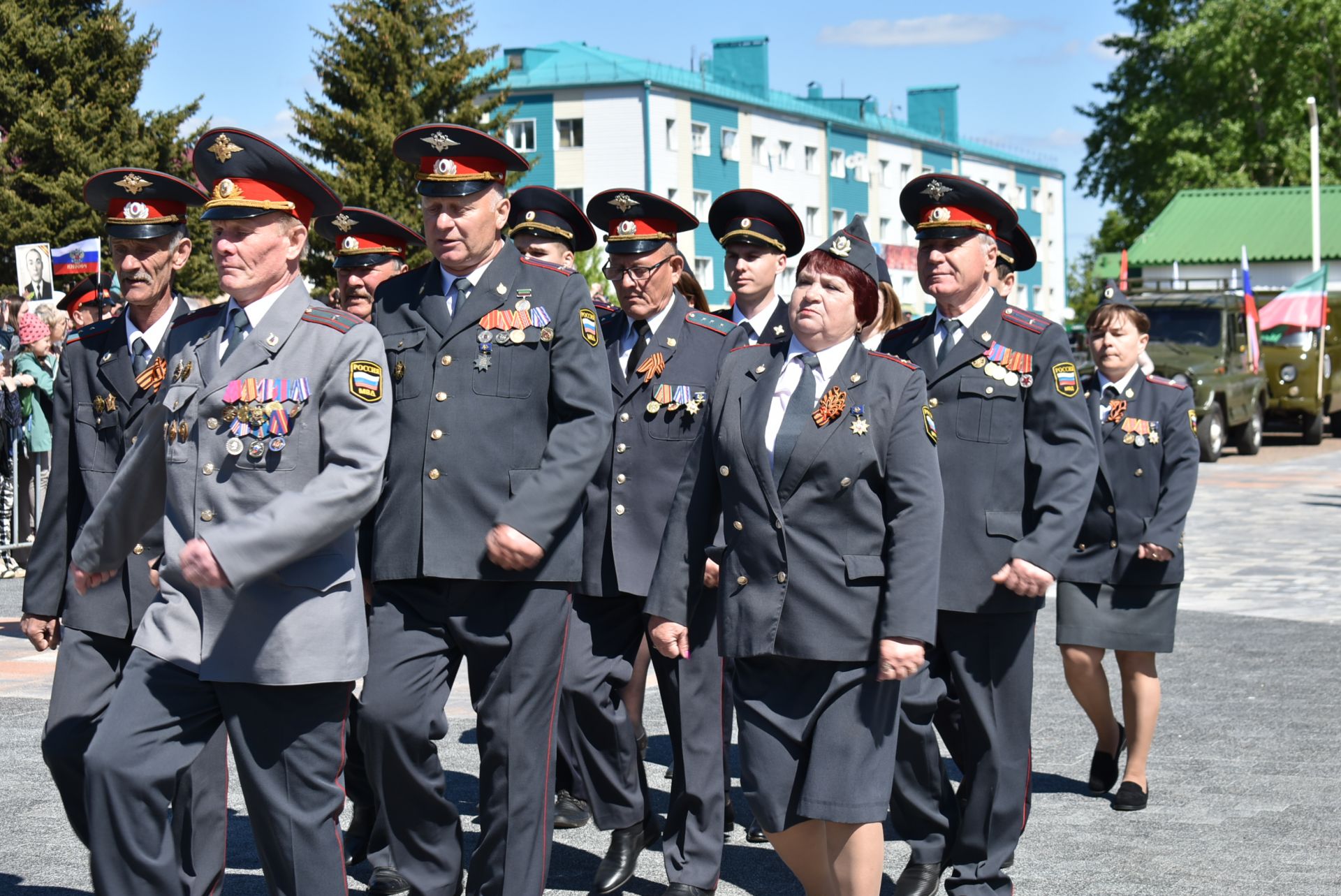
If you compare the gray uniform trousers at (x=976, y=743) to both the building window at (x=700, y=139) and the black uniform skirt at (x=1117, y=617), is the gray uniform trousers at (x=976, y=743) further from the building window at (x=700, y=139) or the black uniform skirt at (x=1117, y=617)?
the building window at (x=700, y=139)

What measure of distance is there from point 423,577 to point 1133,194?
5391cm

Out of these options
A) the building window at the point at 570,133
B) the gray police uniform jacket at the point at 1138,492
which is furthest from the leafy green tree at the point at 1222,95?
the gray police uniform jacket at the point at 1138,492

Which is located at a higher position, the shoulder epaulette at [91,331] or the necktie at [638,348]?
the shoulder epaulette at [91,331]

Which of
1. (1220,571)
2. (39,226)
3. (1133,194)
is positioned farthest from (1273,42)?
(1220,571)

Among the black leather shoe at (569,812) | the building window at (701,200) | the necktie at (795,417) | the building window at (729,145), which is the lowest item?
the black leather shoe at (569,812)

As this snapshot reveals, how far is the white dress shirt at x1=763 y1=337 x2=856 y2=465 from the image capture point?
4.63 metres

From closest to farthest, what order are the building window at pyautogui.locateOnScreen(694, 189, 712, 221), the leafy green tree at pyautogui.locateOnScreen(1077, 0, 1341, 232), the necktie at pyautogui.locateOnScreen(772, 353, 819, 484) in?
the necktie at pyautogui.locateOnScreen(772, 353, 819, 484) → the leafy green tree at pyautogui.locateOnScreen(1077, 0, 1341, 232) → the building window at pyautogui.locateOnScreen(694, 189, 712, 221)

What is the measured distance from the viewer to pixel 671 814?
18.5ft

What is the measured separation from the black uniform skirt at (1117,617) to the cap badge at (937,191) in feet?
6.62

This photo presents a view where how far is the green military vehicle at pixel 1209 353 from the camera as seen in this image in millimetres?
24953

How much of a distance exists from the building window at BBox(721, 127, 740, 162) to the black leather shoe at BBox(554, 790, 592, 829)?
59432mm

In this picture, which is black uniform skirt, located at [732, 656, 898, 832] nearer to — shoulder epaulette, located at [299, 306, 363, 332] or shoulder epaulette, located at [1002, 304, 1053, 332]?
shoulder epaulette, located at [299, 306, 363, 332]

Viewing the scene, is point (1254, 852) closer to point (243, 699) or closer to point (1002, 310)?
point (1002, 310)

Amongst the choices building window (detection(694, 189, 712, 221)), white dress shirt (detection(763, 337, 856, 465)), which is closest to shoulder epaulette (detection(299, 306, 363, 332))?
white dress shirt (detection(763, 337, 856, 465))
